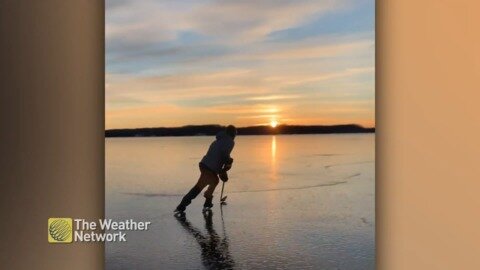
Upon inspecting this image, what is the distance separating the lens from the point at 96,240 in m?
1.79

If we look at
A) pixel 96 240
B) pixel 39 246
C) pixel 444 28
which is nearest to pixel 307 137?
pixel 444 28

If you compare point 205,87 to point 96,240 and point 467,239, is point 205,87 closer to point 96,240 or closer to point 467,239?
point 96,240

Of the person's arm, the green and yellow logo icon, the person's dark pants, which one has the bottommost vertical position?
the green and yellow logo icon

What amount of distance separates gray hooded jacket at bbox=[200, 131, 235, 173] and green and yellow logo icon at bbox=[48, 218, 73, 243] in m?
0.54

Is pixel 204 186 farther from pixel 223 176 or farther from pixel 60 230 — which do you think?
pixel 60 230

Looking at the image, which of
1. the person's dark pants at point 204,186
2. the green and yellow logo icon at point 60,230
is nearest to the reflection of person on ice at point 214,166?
the person's dark pants at point 204,186

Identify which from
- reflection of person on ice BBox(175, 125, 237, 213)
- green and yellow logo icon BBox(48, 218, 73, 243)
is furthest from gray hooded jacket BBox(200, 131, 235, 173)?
green and yellow logo icon BBox(48, 218, 73, 243)

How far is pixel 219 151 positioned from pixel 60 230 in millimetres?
640

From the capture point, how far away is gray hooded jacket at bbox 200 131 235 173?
1744 millimetres

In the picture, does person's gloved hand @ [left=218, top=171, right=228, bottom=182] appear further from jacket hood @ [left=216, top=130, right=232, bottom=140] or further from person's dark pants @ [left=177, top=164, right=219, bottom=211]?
jacket hood @ [left=216, top=130, right=232, bottom=140]

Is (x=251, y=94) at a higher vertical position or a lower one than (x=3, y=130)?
higher

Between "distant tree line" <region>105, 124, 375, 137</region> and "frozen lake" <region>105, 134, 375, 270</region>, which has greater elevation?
"distant tree line" <region>105, 124, 375, 137</region>

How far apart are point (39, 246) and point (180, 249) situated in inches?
20.2

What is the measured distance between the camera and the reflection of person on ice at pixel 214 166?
5.73 ft
